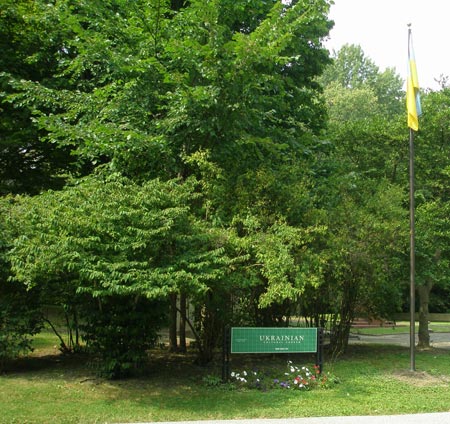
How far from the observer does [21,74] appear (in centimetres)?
1463

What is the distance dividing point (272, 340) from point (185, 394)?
6.65ft

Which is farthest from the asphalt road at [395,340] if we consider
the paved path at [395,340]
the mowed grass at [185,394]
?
the mowed grass at [185,394]

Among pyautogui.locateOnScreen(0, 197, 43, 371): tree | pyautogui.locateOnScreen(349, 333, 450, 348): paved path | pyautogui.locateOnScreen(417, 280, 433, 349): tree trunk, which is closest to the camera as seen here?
pyautogui.locateOnScreen(0, 197, 43, 371): tree

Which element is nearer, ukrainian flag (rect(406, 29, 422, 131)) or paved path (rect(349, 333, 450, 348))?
ukrainian flag (rect(406, 29, 422, 131))

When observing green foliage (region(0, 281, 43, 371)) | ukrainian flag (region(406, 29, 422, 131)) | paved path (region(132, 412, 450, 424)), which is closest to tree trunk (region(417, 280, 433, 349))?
ukrainian flag (region(406, 29, 422, 131))

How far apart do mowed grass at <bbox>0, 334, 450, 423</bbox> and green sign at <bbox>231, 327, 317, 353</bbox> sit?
85 centimetres

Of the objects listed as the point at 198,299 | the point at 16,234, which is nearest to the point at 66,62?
the point at 16,234

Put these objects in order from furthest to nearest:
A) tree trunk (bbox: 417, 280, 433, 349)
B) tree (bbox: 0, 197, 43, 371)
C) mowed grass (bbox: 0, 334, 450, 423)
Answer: tree trunk (bbox: 417, 280, 433, 349), tree (bbox: 0, 197, 43, 371), mowed grass (bbox: 0, 334, 450, 423)

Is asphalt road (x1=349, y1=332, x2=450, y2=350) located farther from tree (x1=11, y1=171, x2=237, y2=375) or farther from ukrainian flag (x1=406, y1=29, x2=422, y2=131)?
tree (x1=11, y1=171, x2=237, y2=375)

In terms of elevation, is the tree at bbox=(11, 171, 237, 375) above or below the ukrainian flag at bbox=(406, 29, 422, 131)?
below

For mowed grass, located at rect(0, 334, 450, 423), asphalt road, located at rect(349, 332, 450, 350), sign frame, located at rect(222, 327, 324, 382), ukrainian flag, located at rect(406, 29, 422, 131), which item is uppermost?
ukrainian flag, located at rect(406, 29, 422, 131)

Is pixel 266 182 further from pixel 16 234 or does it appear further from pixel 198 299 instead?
pixel 16 234

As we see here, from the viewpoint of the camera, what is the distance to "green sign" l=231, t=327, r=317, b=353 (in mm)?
9781

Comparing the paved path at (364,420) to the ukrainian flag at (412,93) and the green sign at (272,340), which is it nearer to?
the green sign at (272,340)
